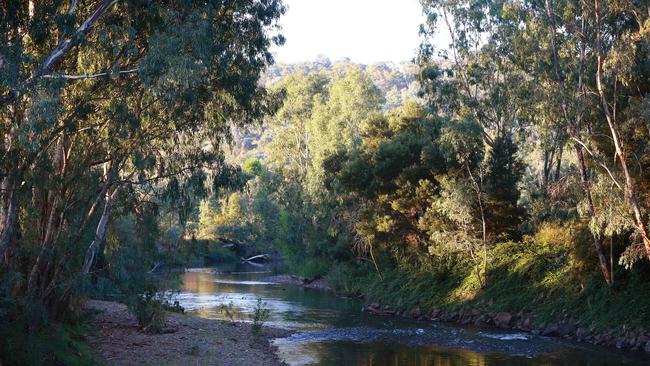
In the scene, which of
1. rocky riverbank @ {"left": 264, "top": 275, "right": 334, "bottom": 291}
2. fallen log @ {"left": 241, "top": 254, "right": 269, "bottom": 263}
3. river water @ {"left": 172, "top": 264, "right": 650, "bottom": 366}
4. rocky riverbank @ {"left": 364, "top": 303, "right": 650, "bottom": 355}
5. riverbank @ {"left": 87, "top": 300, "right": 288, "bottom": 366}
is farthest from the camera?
fallen log @ {"left": 241, "top": 254, "right": 269, "bottom": 263}

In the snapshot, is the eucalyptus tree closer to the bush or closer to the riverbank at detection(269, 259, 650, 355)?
the bush

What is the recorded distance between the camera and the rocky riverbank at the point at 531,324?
2138 cm

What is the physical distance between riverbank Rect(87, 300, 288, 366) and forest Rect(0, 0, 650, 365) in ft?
3.41

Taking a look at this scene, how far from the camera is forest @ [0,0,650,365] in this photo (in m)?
14.3

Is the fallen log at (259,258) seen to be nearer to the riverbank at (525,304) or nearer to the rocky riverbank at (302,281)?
the rocky riverbank at (302,281)

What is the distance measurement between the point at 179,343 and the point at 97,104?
22.8ft

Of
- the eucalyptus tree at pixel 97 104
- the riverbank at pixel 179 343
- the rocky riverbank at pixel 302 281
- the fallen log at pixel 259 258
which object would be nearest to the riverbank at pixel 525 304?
the rocky riverbank at pixel 302 281

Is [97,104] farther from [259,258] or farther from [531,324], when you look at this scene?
[259,258]

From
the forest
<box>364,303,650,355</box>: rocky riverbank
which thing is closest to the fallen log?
the forest

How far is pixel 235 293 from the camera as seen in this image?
41125 mm

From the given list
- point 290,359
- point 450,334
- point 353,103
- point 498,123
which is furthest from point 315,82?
point 290,359

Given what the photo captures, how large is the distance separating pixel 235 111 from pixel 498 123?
16.9m

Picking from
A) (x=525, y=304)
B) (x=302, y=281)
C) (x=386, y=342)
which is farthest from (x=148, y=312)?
(x=302, y=281)

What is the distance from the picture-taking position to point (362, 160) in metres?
37.9
